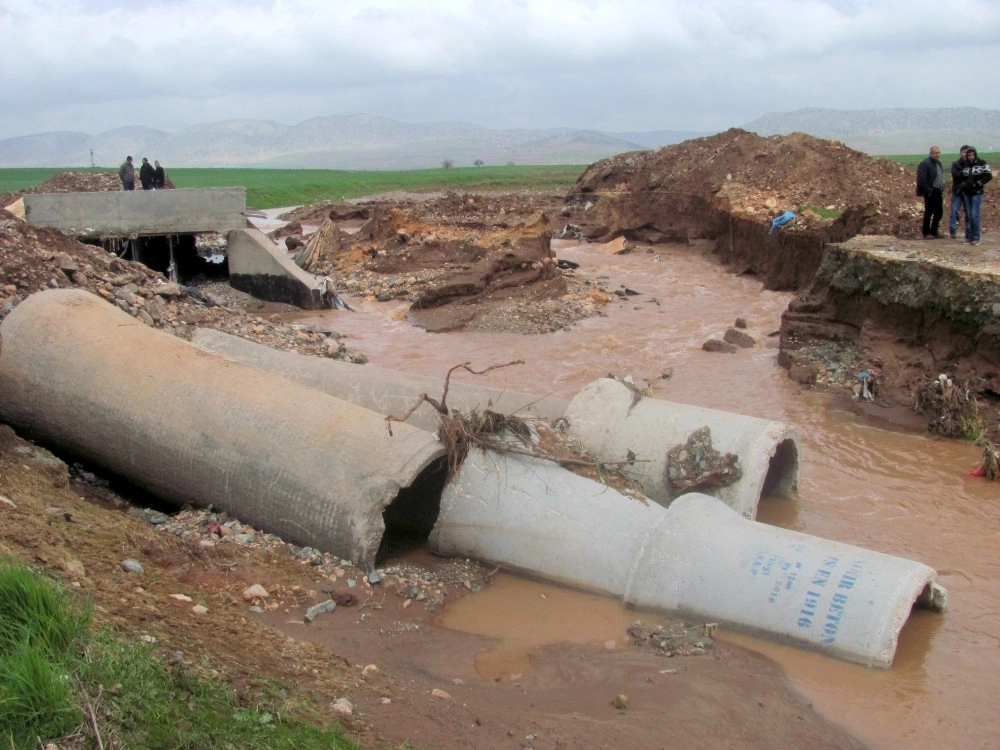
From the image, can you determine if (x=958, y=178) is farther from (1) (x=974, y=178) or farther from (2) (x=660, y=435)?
(2) (x=660, y=435)

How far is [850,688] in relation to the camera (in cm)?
483

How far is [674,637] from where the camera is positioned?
205 inches

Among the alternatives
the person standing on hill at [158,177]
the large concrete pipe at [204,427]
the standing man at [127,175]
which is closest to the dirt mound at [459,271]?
the person standing on hill at [158,177]

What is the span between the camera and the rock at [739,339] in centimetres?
1318

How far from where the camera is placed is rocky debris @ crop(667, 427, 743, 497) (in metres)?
6.48

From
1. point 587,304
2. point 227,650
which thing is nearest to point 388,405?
point 227,650

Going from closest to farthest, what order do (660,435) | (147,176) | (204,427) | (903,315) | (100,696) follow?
(100,696) → (204,427) → (660,435) → (903,315) → (147,176)

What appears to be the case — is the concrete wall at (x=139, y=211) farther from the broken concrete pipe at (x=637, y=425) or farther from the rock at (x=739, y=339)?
the broken concrete pipe at (x=637, y=425)

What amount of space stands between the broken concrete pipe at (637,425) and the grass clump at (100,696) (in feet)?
11.7

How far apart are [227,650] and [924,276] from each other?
28.7 ft

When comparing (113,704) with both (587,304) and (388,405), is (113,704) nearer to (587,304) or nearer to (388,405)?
(388,405)

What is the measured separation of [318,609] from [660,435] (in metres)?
2.77

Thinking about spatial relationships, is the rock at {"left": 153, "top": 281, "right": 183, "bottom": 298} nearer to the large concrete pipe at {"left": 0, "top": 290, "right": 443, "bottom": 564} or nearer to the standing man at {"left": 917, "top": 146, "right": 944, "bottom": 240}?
the large concrete pipe at {"left": 0, "top": 290, "right": 443, "bottom": 564}

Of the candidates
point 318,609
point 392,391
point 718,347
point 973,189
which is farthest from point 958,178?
point 318,609
